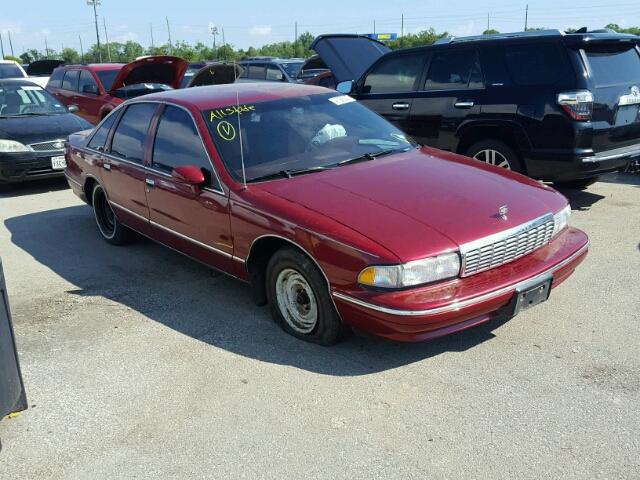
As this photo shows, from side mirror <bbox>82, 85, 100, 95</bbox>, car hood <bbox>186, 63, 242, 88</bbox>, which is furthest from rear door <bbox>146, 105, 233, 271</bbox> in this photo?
side mirror <bbox>82, 85, 100, 95</bbox>

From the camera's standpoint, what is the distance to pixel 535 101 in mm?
6117

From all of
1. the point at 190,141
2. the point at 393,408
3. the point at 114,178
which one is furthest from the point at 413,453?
the point at 114,178

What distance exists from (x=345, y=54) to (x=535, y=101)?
4.01m

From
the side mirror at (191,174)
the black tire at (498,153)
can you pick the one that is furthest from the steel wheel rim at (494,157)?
the side mirror at (191,174)

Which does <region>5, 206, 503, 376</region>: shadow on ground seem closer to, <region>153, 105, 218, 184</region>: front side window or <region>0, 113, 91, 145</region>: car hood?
<region>153, 105, 218, 184</region>: front side window

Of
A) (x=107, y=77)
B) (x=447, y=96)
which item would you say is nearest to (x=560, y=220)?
(x=447, y=96)

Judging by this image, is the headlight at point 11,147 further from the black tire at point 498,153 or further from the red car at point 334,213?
the black tire at point 498,153

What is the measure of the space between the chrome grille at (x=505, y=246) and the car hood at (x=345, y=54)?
5987 mm

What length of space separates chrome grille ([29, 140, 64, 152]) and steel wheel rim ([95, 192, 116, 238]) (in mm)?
2942

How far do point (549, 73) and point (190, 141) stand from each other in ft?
12.4

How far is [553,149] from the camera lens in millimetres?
6043

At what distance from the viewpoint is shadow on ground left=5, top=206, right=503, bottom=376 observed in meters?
3.68

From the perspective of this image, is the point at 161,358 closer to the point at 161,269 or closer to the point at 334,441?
the point at 334,441

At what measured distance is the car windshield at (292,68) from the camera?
54.8ft
